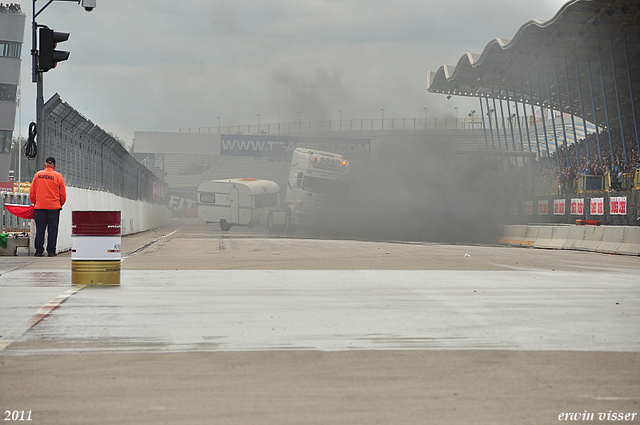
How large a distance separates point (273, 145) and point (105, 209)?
177 ft

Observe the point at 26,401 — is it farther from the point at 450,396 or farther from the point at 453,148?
the point at 453,148

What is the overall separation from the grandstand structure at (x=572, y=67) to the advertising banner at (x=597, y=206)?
10295mm

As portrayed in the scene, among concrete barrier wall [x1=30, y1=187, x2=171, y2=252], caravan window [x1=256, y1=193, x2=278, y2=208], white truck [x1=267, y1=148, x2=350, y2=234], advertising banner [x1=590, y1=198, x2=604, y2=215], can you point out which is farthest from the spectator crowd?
concrete barrier wall [x1=30, y1=187, x2=171, y2=252]

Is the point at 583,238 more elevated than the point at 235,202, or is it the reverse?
the point at 235,202

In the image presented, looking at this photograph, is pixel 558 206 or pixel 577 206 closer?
pixel 577 206

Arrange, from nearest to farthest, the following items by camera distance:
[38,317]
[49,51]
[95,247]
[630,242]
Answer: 1. [38,317]
2. [95,247]
3. [49,51]
4. [630,242]

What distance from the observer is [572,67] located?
4953 centimetres

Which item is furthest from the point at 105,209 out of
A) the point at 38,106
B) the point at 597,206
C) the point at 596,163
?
the point at 596,163

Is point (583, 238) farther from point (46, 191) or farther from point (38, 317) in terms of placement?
point (38, 317)

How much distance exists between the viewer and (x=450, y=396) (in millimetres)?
4277

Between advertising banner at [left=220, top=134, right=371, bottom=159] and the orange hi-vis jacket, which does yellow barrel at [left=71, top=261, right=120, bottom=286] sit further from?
advertising banner at [left=220, top=134, right=371, bottom=159]

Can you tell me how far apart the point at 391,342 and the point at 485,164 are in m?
33.1

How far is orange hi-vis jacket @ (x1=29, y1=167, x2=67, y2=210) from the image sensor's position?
1423 centimetres

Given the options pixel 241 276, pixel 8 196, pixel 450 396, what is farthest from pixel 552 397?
pixel 8 196
